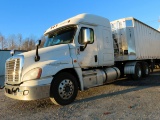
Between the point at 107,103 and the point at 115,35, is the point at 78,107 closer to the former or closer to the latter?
the point at 107,103

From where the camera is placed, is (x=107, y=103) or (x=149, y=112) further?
(x=107, y=103)

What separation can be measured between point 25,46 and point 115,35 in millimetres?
67827

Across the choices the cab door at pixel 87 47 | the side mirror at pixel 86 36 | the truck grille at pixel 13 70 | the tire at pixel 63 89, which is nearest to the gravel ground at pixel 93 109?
the tire at pixel 63 89

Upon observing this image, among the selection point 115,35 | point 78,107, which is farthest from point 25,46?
point 78,107

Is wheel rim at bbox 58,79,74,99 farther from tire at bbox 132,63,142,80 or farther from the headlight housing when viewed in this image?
tire at bbox 132,63,142,80

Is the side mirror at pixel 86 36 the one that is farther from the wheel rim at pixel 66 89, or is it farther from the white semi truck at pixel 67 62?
the wheel rim at pixel 66 89

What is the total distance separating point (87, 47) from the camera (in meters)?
8.09

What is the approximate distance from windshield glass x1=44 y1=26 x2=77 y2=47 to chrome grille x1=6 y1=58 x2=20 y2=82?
1962mm

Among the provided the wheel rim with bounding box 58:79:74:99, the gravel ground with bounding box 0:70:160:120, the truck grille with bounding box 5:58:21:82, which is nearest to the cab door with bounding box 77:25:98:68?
the wheel rim with bounding box 58:79:74:99

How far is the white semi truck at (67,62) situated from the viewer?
6.30 meters

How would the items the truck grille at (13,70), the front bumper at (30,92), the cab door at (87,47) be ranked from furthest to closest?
the cab door at (87,47)
the truck grille at (13,70)
the front bumper at (30,92)

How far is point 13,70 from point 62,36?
2418 mm

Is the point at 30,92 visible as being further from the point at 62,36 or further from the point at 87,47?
the point at 87,47

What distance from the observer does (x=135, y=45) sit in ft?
40.5
